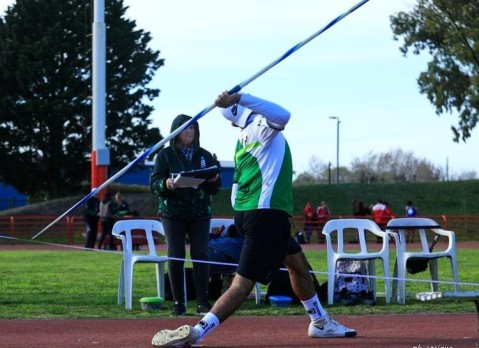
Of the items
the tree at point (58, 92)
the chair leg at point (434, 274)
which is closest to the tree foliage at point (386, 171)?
the tree at point (58, 92)

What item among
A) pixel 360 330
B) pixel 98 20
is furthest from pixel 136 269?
pixel 98 20

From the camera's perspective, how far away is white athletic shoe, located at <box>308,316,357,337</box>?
868 cm

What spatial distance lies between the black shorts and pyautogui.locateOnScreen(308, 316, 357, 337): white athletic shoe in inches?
35.7

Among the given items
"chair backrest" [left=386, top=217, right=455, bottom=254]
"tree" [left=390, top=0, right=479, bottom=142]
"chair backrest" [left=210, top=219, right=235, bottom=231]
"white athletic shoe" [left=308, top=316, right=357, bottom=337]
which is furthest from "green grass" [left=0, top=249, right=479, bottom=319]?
"tree" [left=390, top=0, right=479, bottom=142]

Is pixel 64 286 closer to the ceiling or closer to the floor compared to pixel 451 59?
closer to the floor

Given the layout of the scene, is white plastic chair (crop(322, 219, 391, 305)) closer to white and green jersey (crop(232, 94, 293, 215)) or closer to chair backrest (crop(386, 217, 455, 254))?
chair backrest (crop(386, 217, 455, 254))

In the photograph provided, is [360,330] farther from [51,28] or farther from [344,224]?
[51,28]

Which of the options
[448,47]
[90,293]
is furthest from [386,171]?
[90,293]

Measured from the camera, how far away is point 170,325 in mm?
9766

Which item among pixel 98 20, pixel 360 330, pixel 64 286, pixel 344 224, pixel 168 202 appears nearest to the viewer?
pixel 360 330

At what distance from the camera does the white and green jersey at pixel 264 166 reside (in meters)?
8.05

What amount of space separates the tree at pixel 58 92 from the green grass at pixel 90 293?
32.7 meters

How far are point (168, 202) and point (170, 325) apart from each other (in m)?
1.42

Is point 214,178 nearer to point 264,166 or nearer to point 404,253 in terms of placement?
point 264,166
